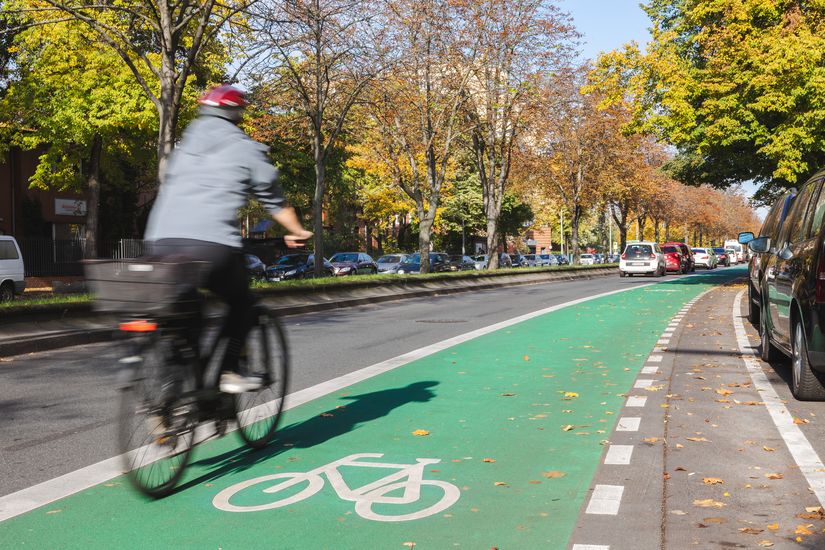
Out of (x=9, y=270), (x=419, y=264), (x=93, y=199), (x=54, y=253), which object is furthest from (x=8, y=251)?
(x=419, y=264)

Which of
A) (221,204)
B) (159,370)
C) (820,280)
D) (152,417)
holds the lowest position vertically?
(152,417)

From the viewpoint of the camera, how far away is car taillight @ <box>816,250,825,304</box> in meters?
7.16

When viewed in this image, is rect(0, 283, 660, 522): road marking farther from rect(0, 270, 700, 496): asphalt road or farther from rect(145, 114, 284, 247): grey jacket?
rect(145, 114, 284, 247): grey jacket

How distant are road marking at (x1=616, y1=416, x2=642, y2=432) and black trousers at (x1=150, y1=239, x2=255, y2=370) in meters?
3.03

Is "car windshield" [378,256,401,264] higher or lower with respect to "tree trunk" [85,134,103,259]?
lower

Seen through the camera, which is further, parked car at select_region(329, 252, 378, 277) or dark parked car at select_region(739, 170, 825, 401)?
parked car at select_region(329, 252, 378, 277)

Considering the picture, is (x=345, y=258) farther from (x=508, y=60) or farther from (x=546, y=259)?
(x=546, y=259)

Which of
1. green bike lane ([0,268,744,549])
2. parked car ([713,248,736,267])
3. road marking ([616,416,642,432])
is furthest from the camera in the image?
parked car ([713,248,736,267])

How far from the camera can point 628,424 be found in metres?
6.95

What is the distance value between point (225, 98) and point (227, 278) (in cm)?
101

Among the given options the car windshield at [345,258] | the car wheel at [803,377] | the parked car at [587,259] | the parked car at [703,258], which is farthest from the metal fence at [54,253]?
the parked car at [587,259]

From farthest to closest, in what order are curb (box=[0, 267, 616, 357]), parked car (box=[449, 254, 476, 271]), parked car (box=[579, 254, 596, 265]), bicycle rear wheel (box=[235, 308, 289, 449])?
parked car (box=[579, 254, 596, 265]) → parked car (box=[449, 254, 476, 271]) → curb (box=[0, 267, 616, 357]) → bicycle rear wheel (box=[235, 308, 289, 449])

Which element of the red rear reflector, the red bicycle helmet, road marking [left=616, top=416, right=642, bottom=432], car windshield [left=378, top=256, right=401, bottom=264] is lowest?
road marking [left=616, top=416, right=642, bottom=432]

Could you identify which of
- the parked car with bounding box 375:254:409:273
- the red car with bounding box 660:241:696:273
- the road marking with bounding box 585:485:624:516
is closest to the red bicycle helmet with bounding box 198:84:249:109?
the road marking with bounding box 585:485:624:516
